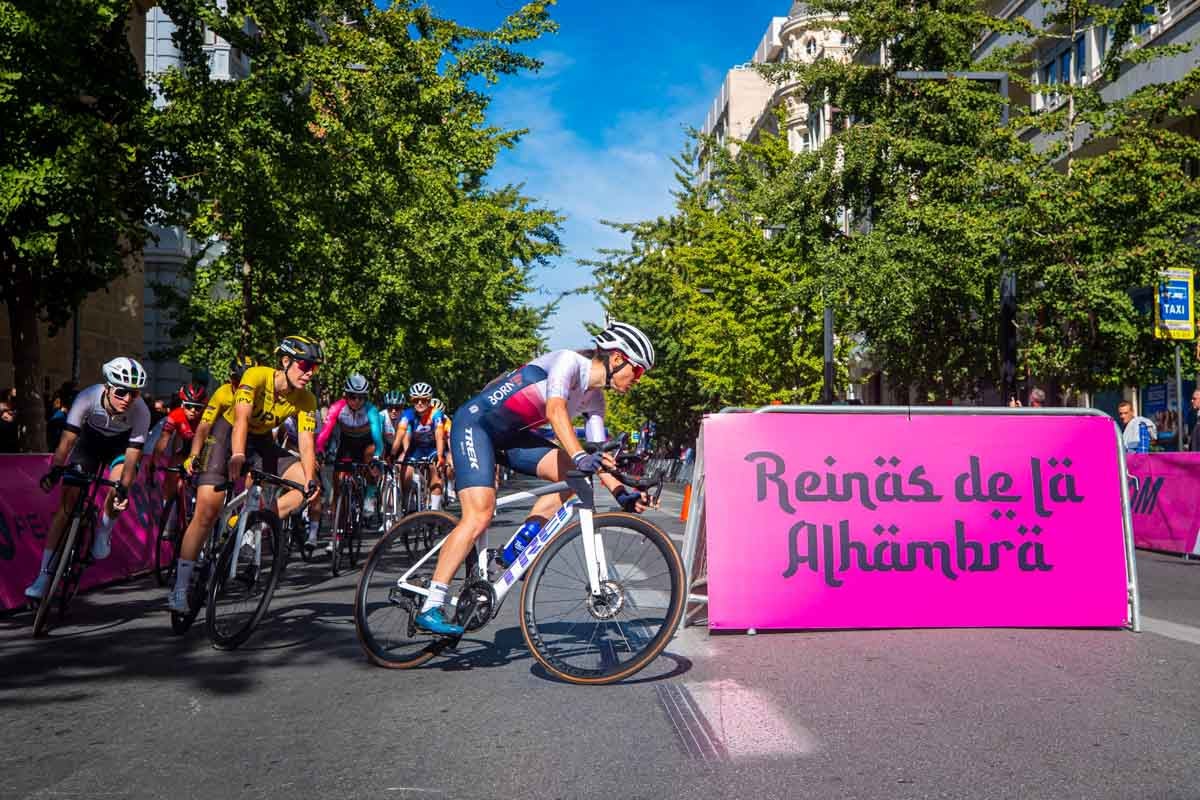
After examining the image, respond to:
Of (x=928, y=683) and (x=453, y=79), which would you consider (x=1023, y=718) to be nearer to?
(x=928, y=683)

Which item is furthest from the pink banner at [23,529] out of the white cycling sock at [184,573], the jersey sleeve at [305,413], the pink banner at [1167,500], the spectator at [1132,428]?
the spectator at [1132,428]

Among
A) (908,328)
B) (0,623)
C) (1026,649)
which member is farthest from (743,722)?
(908,328)

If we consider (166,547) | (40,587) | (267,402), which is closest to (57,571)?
(40,587)

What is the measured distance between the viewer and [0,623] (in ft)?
30.2

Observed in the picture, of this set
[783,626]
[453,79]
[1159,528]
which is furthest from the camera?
[453,79]

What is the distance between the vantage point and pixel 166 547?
11719mm

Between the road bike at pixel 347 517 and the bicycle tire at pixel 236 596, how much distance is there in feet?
14.1

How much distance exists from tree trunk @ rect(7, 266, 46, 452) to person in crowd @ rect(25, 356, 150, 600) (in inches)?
435

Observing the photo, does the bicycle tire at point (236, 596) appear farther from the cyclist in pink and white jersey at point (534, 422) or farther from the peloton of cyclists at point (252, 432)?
the cyclist in pink and white jersey at point (534, 422)

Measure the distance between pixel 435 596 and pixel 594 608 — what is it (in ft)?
2.71

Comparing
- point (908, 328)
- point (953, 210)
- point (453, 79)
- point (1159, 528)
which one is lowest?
point (1159, 528)

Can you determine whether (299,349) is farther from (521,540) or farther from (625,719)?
(625,719)

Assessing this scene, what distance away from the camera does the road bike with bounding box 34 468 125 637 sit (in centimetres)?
867

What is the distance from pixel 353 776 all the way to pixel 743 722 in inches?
64.9
